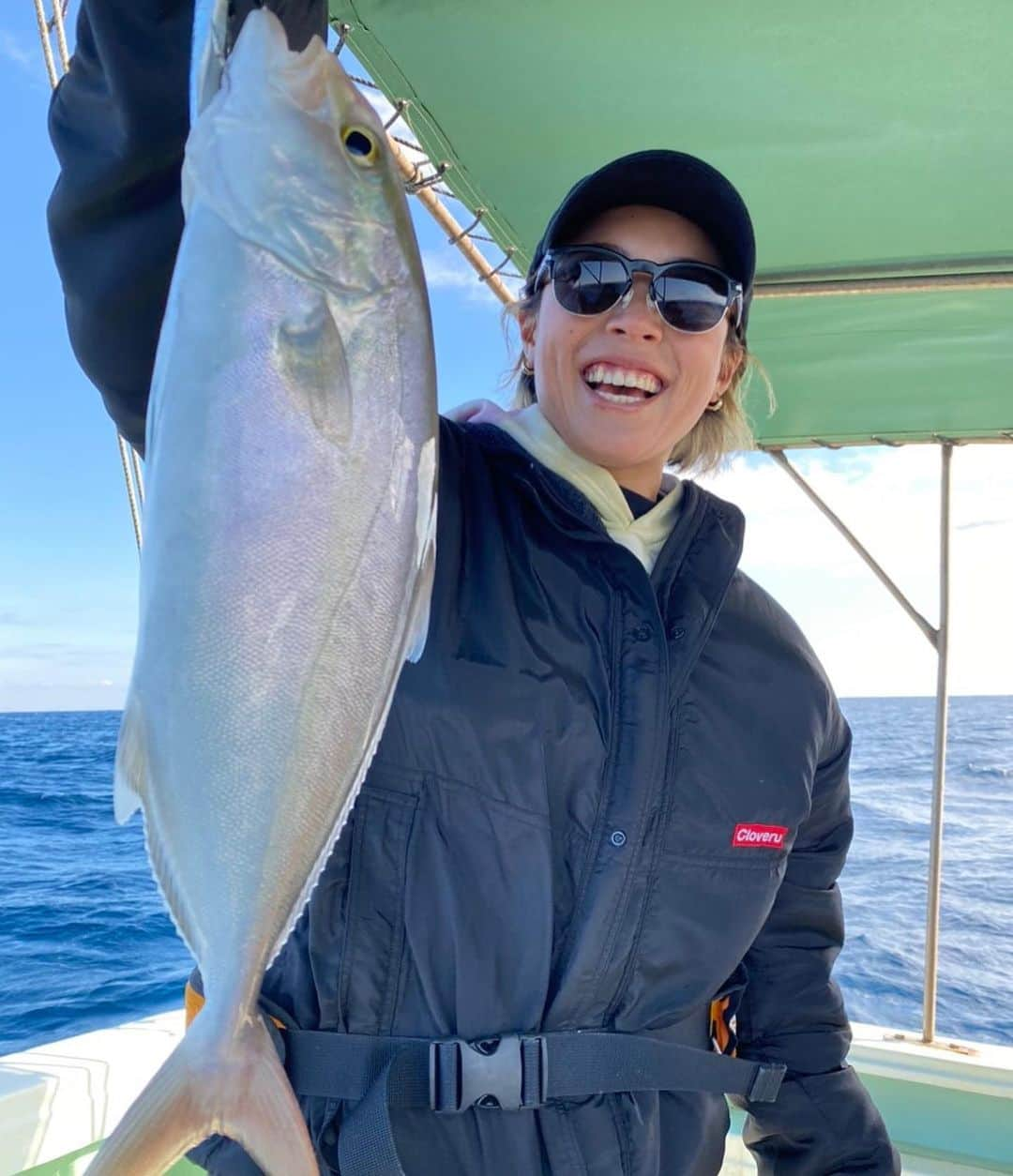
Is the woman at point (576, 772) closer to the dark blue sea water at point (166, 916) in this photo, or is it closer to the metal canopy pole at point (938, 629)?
the metal canopy pole at point (938, 629)

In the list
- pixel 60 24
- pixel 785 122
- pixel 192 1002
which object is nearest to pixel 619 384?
pixel 785 122

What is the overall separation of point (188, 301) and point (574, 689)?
0.78 meters

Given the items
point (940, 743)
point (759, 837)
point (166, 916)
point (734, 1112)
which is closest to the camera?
point (759, 837)

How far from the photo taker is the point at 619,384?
175 centimetres

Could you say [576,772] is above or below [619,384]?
below

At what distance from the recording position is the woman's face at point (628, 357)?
1745mm

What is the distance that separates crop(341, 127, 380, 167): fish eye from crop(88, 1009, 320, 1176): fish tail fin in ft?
2.99

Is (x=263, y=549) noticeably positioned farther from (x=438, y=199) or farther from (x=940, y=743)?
(x=940, y=743)

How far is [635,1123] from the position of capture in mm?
1516

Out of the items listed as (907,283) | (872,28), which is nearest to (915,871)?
(907,283)

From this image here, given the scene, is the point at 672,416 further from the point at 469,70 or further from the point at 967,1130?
the point at 967,1130

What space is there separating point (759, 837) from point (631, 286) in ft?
3.04

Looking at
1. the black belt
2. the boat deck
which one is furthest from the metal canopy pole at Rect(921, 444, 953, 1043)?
the black belt

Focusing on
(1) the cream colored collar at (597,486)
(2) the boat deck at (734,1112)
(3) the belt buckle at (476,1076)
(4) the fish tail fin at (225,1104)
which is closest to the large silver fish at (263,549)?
(4) the fish tail fin at (225,1104)
